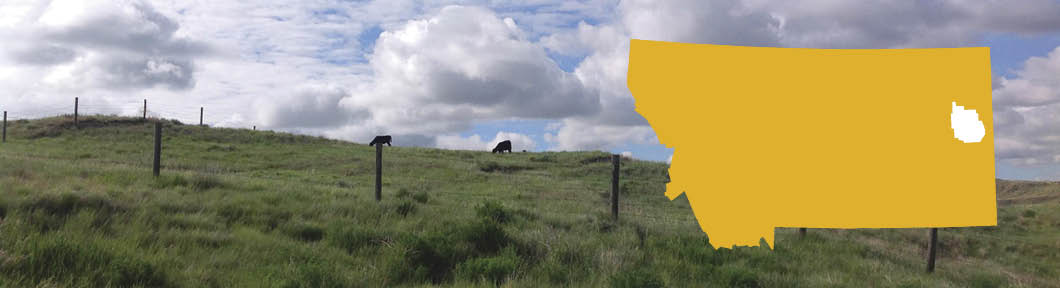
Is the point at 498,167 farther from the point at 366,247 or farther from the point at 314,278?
the point at 314,278

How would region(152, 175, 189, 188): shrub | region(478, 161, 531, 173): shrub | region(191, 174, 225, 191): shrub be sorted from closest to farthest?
1. region(152, 175, 189, 188): shrub
2. region(191, 174, 225, 191): shrub
3. region(478, 161, 531, 173): shrub

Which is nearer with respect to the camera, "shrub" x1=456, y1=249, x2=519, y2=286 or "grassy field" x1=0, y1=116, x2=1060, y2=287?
"grassy field" x1=0, y1=116, x2=1060, y2=287

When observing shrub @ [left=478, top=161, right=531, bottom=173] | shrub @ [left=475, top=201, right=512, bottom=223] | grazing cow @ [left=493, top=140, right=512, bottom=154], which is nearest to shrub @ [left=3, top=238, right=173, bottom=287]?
shrub @ [left=475, top=201, right=512, bottom=223]

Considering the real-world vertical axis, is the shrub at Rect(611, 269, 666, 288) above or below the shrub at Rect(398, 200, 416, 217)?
below

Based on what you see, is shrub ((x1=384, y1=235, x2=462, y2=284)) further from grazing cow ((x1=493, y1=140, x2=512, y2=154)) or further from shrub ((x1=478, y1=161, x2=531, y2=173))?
grazing cow ((x1=493, y1=140, x2=512, y2=154))

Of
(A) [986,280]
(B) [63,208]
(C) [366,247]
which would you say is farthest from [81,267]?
(A) [986,280]

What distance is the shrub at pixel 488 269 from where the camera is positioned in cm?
648

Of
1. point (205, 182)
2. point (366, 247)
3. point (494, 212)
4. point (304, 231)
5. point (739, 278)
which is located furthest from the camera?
point (205, 182)

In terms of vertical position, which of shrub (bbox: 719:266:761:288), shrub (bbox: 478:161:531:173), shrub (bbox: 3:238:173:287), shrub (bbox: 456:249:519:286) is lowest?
shrub (bbox: 719:266:761:288)

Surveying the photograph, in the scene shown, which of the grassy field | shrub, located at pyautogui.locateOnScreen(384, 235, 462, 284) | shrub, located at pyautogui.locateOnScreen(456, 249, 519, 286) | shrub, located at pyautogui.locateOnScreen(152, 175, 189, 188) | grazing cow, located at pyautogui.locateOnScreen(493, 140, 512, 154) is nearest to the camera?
the grassy field

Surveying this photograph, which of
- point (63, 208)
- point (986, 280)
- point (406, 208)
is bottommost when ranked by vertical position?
point (986, 280)

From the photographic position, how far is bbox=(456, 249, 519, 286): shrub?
21.3 feet

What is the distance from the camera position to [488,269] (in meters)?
6.54

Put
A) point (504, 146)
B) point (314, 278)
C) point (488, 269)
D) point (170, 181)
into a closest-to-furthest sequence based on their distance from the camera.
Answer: point (314, 278) → point (488, 269) → point (170, 181) → point (504, 146)
